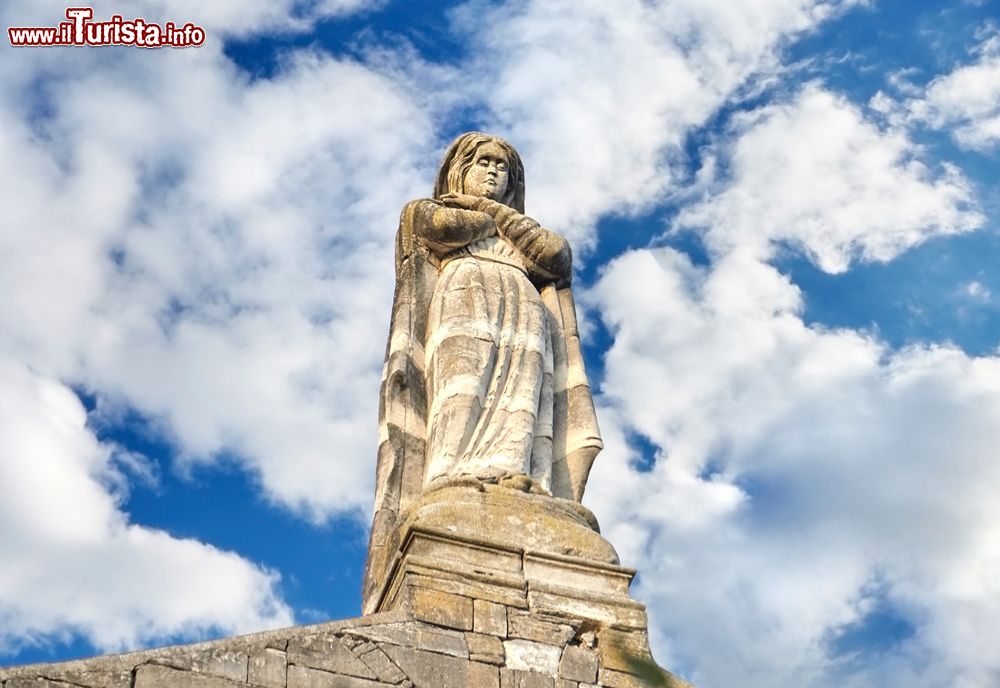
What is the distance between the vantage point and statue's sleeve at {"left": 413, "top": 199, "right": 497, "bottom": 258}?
969 centimetres

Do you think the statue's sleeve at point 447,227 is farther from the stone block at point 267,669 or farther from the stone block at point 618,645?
the stone block at point 267,669

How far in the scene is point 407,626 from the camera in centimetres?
661

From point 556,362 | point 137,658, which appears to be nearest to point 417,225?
point 556,362

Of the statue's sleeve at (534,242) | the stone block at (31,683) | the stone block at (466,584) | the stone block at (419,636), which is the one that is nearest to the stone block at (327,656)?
the stone block at (419,636)

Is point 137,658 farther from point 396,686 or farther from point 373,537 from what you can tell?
point 373,537

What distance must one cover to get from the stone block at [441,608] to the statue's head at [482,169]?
4.44 metres

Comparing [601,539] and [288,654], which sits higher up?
[601,539]

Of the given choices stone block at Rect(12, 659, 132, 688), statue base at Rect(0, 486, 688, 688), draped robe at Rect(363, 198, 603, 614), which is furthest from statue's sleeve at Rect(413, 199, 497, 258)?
stone block at Rect(12, 659, 132, 688)

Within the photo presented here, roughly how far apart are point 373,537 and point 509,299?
2113 mm

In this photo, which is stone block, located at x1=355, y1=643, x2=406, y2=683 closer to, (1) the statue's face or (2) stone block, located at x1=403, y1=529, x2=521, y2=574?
(2) stone block, located at x1=403, y1=529, x2=521, y2=574

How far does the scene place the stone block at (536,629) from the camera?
6.87 metres

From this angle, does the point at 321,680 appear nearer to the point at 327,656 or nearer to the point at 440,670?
the point at 327,656

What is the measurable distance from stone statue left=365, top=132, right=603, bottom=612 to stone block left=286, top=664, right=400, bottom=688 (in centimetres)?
162

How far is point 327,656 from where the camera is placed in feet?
20.7
